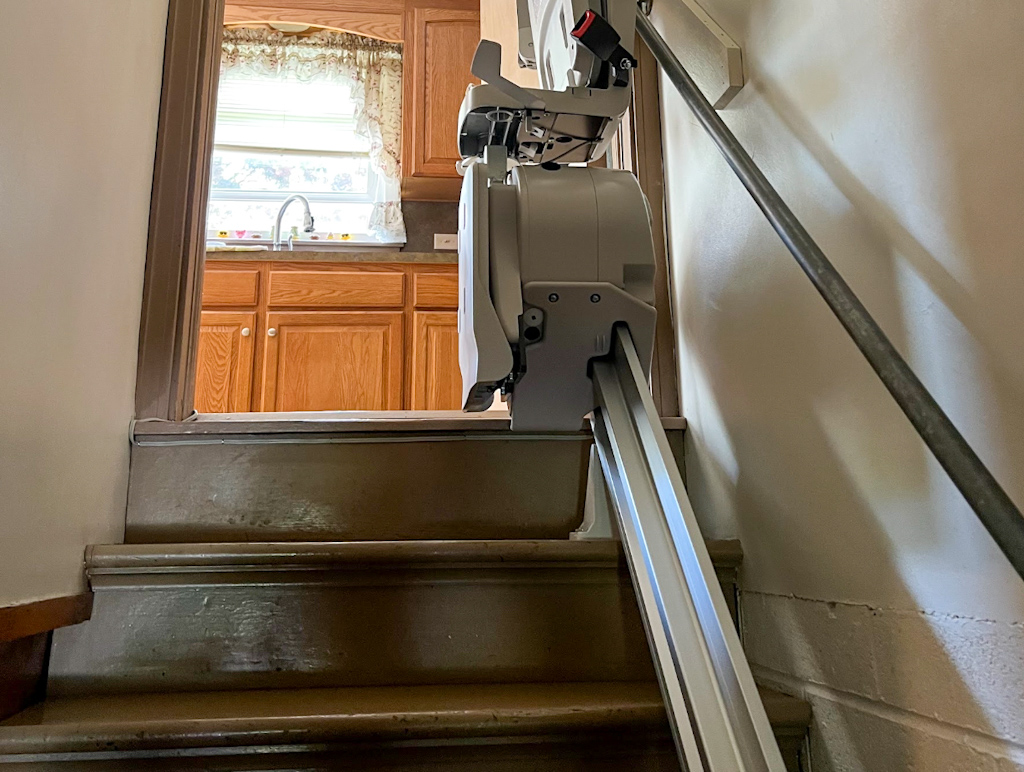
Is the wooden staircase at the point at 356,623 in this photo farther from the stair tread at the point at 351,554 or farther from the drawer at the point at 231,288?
the drawer at the point at 231,288

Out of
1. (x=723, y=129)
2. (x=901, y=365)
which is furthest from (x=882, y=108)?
(x=901, y=365)

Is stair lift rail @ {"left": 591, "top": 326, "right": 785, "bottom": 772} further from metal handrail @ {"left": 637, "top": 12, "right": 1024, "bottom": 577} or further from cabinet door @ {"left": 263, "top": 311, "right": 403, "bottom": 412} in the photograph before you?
cabinet door @ {"left": 263, "top": 311, "right": 403, "bottom": 412}

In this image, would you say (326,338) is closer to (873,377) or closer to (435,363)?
(435,363)

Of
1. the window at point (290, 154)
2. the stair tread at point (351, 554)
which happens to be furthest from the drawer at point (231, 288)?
the stair tread at point (351, 554)

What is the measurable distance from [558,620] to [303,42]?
4252 millimetres

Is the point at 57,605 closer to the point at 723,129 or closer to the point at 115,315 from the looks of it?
the point at 115,315

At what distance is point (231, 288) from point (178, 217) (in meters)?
2.02

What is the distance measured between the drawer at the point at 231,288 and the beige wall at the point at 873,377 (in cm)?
267

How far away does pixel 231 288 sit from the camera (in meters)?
3.32

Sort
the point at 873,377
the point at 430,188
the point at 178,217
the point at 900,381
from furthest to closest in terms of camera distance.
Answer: the point at 430,188
the point at 178,217
the point at 873,377
the point at 900,381

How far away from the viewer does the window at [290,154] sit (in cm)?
418

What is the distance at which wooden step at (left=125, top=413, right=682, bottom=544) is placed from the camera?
124cm

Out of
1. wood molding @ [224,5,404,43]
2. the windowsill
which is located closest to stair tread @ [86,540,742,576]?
the windowsill

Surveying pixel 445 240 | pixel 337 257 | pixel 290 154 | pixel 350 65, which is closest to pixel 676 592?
pixel 337 257
